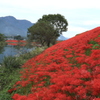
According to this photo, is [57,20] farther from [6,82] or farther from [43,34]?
[6,82]

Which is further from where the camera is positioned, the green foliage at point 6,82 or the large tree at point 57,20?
the large tree at point 57,20

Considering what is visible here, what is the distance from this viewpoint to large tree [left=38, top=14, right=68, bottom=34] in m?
53.1

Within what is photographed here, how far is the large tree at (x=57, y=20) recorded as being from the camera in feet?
174

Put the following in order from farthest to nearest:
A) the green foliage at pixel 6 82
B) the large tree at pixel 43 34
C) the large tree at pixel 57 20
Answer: the large tree at pixel 57 20, the large tree at pixel 43 34, the green foliage at pixel 6 82

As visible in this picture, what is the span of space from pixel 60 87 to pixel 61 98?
0.86 metres

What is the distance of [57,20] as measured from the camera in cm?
5344

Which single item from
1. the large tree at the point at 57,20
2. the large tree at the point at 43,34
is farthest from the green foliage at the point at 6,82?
the large tree at the point at 57,20

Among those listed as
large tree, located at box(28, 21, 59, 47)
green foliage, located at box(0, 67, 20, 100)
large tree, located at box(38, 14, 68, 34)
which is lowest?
green foliage, located at box(0, 67, 20, 100)

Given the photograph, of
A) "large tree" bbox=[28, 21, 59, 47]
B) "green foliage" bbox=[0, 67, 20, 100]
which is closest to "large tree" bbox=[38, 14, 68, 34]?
"large tree" bbox=[28, 21, 59, 47]

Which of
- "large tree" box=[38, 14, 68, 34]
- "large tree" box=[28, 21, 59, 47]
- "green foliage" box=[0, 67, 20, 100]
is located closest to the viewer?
"green foliage" box=[0, 67, 20, 100]

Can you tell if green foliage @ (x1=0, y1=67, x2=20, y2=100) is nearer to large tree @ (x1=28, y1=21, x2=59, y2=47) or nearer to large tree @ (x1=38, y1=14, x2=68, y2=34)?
large tree @ (x1=28, y1=21, x2=59, y2=47)

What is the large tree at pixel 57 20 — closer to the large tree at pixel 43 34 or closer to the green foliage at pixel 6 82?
the large tree at pixel 43 34

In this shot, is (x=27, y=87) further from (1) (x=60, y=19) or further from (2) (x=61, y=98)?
(1) (x=60, y=19)

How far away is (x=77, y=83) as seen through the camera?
6.21 m
